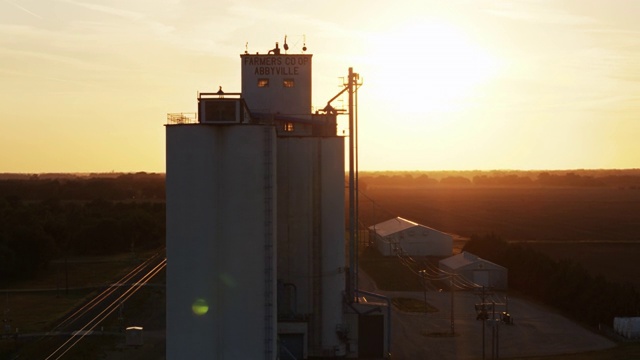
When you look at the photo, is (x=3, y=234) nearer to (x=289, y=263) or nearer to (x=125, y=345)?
(x=125, y=345)

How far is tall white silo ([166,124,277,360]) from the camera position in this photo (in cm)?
2539

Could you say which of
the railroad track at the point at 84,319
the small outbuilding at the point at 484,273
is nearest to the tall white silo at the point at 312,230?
the railroad track at the point at 84,319

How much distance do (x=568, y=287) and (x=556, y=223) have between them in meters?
71.1

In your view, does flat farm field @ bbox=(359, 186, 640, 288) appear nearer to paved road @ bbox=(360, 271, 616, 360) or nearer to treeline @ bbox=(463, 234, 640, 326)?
treeline @ bbox=(463, 234, 640, 326)

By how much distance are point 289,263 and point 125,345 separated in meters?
12.3

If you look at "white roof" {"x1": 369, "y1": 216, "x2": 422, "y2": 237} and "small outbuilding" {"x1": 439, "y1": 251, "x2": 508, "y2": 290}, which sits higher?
"white roof" {"x1": 369, "y1": 216, "x2": 422, "y2": 237}

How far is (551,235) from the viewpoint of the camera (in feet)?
333

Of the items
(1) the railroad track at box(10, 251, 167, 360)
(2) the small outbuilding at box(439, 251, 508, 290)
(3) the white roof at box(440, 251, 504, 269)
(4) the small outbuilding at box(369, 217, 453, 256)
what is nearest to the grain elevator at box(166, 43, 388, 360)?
(1) the railroad track at box(10, 251, 167, 360)

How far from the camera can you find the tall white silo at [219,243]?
25391 millimetres

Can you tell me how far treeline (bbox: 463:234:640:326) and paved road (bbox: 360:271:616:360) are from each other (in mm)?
1374

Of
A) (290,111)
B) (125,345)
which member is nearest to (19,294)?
(125,345)

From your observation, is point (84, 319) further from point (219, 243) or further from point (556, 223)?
point (556, 223)

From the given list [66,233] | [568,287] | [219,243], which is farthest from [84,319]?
[66,233]

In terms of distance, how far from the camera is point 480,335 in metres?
44.8
